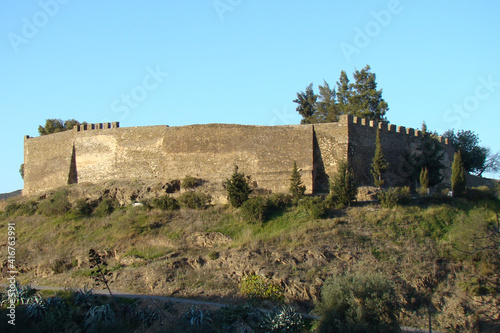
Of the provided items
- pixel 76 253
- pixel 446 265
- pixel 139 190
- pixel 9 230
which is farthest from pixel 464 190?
pixel 9 230

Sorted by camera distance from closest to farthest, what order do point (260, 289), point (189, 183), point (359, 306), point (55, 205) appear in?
point (359, 306)
point (260, 289)
point (189, 183)
point (55, 205)

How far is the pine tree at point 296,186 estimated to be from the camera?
29.4m

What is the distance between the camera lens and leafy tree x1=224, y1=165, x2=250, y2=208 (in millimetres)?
29312

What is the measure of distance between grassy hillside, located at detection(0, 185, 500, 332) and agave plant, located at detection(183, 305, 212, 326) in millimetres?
1710

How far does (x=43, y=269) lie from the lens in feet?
87.2

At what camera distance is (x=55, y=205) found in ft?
105

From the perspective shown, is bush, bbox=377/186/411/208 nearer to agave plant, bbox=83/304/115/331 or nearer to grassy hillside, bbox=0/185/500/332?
grassy hillside, bbox=0/185/500/332

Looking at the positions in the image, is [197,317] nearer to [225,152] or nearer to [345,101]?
[225,152]

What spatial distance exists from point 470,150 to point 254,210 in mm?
19115

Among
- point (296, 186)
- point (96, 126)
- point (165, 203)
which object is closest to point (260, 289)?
point (296, 186)

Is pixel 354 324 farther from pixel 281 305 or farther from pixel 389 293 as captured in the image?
→ pixel 281 305

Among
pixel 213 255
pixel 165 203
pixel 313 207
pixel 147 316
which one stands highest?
pixel 313 207

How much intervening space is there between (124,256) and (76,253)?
2694 millimetres

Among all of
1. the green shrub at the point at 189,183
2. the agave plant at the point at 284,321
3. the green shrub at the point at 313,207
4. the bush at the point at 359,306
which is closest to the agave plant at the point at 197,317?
the agave plant at the point at 284,321
